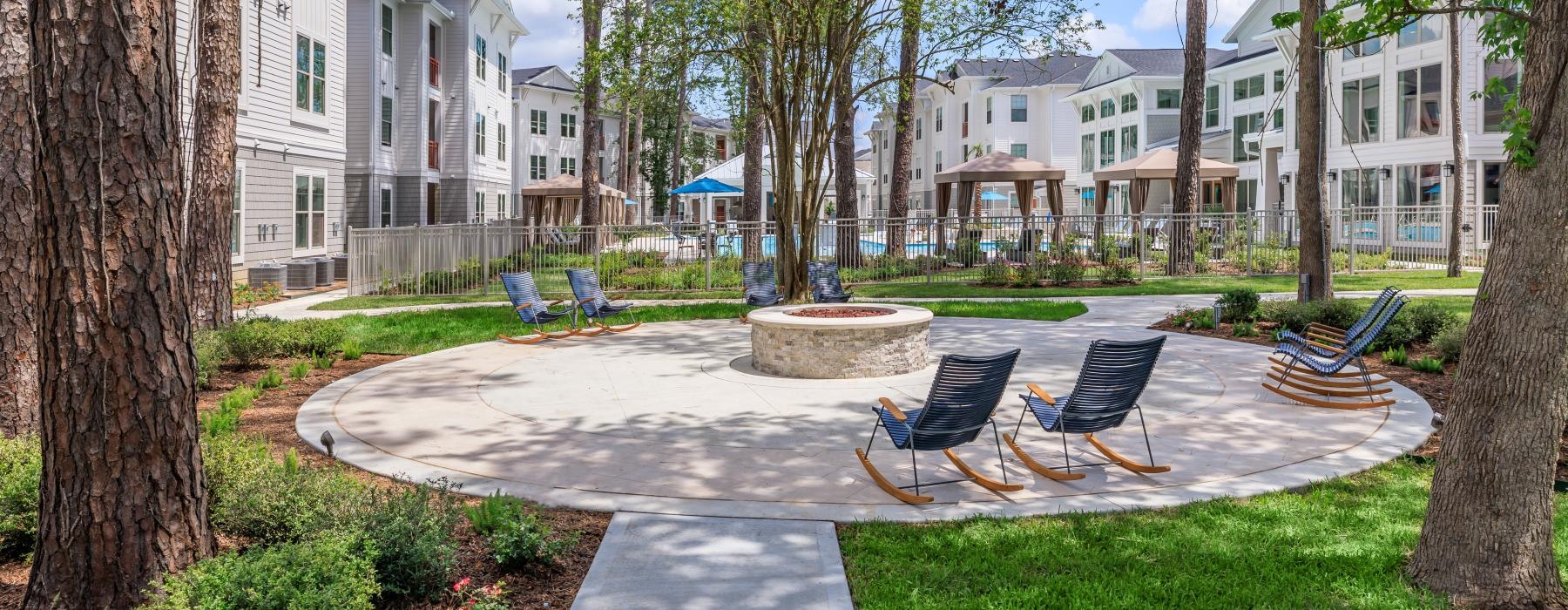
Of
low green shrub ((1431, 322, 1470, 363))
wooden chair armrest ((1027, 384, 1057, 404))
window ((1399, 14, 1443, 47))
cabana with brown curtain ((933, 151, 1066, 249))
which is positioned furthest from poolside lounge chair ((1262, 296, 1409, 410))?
window ((1399, 14, 1443, 47))

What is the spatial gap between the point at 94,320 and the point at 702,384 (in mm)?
7045

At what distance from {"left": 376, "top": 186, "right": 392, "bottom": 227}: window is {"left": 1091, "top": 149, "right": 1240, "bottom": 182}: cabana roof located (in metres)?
20.2

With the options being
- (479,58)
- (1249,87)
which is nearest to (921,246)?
(479,58)

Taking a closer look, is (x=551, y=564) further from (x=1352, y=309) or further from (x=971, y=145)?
(x=971, y=145)

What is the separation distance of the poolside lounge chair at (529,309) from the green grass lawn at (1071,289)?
17.8 feet

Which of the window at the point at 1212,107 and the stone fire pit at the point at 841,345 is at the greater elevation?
the window at the point at 1212,107

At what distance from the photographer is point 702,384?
36.9 feet

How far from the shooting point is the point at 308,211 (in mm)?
26281

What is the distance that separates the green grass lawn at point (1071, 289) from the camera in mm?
21031

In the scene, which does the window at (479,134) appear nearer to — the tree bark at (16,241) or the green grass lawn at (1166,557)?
the tree bark at (16,241)

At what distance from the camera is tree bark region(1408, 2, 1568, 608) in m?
4.98

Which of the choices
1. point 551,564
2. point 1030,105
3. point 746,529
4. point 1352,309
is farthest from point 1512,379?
point 1030,105

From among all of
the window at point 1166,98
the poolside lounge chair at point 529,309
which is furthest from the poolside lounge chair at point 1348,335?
the window at point 1166,98

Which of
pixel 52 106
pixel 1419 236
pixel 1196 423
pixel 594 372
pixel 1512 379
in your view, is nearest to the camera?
pixel 52 106
